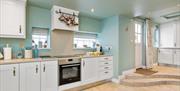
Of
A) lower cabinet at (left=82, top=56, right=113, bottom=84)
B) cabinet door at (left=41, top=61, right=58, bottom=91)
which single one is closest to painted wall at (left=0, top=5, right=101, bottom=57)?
cabinet door at (left=41, top=61, right=58, bottom=91)

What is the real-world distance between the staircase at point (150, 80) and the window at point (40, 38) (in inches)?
103

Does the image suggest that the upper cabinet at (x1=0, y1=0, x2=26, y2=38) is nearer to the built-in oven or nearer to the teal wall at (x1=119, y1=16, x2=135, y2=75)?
the built-in oven

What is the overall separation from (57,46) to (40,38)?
1.68 ft

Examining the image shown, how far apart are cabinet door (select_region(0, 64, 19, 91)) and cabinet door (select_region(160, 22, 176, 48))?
624 centimetres

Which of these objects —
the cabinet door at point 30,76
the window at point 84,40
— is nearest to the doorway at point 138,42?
the window at point 84,40

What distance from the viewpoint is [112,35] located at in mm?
3984

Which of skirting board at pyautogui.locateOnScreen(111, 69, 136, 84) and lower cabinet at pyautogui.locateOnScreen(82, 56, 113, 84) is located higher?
lower cabinet at pyautogui.locateOnScreen(82, 56, 113, 84)

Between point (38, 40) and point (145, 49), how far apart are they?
13.9 feet

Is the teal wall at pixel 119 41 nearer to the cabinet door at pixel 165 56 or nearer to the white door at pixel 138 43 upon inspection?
the white door at pixel 138 43

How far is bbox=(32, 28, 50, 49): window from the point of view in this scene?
3.16m

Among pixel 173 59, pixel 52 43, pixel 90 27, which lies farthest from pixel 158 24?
pixel 52 43

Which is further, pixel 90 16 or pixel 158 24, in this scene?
pixel 158 24

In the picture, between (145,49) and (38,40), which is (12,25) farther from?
(145,49)

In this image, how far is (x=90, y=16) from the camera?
3.99m
